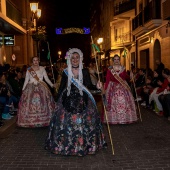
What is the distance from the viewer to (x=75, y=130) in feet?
16.8

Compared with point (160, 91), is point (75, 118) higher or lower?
lower

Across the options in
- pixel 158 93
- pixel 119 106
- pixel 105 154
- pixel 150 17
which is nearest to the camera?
pixel 105 154

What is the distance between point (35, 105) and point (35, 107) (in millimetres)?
55

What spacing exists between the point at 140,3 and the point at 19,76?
15.0 metres

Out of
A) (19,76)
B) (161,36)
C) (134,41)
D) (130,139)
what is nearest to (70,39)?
(134,41)

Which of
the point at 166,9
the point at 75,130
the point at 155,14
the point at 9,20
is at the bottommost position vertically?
the point at 75,130

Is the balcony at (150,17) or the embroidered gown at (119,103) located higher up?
the balcony at (150,17)

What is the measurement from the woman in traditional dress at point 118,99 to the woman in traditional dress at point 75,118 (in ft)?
8.29

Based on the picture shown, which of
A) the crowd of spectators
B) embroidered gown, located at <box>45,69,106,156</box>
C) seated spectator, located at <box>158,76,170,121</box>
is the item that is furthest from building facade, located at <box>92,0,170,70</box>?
embroidered gown, located at <box>45,69,106,156</box>

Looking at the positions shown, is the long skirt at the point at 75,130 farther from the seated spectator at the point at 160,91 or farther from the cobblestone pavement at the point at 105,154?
the seated spectator at the point at 160,91

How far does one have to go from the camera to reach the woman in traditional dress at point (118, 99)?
26.2ft

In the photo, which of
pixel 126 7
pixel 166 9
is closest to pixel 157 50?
pixel 166 9

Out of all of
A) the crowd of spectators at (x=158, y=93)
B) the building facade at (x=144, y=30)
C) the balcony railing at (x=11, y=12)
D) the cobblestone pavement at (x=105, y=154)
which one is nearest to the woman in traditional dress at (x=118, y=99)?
the cobblestone pavement at (x=105, y=154)

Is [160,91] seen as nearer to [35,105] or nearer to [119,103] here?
[119,103]
